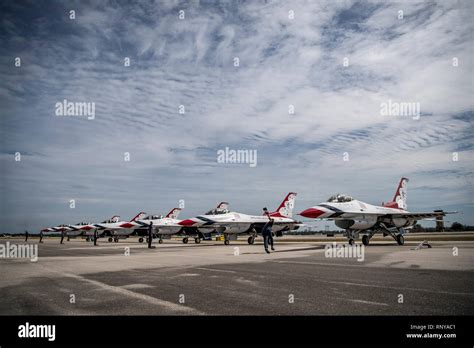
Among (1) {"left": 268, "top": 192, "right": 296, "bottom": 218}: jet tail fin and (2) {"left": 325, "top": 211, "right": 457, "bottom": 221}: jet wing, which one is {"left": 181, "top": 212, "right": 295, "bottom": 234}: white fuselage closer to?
(1) {"left": 268, "top": 192, "right": 296, "bottom": 218}: jet tail fin

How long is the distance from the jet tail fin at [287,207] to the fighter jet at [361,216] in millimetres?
14661

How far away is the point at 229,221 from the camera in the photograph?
32031mm

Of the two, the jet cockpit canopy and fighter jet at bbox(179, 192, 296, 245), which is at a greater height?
the jet cockpit canopy

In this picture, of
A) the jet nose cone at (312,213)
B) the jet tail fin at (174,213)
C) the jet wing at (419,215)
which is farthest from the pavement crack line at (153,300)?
the jet tail fin at (174,213)

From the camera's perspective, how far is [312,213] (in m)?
21.0

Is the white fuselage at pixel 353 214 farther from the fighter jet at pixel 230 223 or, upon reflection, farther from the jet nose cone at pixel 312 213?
the fighter jet at pixel 230 223

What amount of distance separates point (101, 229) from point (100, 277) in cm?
4216

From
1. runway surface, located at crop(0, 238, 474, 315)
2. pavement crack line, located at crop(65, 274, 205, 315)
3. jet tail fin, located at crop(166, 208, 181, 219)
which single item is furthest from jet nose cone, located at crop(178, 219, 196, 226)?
pavement crack line, located at crop(65, 274, 205, 315)

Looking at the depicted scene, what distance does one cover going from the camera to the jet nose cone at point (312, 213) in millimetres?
20922

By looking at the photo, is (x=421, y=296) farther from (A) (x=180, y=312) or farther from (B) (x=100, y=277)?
(B) (x=100, y=277)

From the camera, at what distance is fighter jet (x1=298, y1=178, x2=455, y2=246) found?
2144cm

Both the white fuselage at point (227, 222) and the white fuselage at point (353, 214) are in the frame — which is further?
the white fuselage at point (227, 222)
